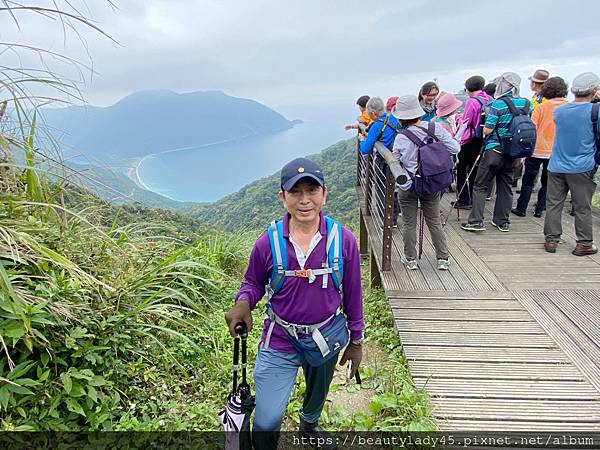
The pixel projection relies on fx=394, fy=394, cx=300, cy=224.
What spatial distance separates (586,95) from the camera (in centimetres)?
387

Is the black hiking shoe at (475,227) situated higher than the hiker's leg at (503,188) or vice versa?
the hiker's leg at (503,188)

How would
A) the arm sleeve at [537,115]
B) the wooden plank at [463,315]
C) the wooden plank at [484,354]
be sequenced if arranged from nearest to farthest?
the wooden plank at [484,354]
the wooden plank at [463,315]
the arm sleeve at [537,115]

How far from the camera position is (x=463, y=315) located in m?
3.27

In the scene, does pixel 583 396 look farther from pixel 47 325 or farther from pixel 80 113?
pixel 80 113

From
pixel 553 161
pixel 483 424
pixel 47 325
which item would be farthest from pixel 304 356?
→ pixel 553 161

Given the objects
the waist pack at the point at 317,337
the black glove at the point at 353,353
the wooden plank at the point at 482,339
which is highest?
the waist pack at the point at 317,337

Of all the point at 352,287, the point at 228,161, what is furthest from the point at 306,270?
the point at 228,161

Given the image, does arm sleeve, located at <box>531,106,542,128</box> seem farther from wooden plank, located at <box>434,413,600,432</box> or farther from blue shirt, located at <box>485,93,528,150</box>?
wooden plank, located at <box>434,413,600,432</box>

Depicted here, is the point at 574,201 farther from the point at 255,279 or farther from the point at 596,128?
the point at 255,279

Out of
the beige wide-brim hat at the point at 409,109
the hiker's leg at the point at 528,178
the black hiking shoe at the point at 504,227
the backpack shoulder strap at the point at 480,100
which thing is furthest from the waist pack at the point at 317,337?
the hiker's leg at the point at 528,178

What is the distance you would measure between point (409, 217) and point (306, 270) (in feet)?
7.83

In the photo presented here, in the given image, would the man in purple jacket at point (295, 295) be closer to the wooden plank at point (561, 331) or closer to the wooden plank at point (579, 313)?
the wooden plank at point (561, 331)

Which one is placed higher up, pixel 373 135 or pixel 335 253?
pixel 373 135

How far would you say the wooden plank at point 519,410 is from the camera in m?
2.25
